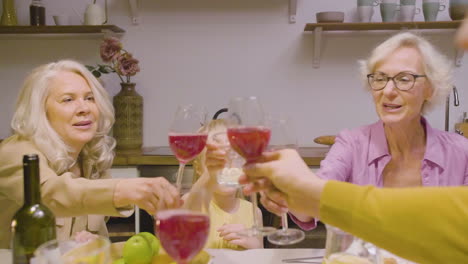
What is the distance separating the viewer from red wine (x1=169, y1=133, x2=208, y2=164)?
1.24 m

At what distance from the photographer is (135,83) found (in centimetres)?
313

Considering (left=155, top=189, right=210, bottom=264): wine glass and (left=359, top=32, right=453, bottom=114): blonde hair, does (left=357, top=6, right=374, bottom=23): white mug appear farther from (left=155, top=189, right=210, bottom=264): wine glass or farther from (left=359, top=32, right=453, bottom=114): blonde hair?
(left=155, top=189, right=210, bottom=264): wine glass

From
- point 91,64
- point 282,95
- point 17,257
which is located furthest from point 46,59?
point 17,257

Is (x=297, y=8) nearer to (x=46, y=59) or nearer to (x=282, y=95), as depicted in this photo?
A: (x=282, y=95)

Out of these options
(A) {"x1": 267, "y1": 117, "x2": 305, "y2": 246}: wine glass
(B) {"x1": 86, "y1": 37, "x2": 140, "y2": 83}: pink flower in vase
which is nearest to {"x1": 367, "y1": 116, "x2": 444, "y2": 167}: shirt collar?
(A) {"x1": 267, "y1": 117, "x2": 305, "y2": 246}: wine glass

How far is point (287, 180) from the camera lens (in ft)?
3.12

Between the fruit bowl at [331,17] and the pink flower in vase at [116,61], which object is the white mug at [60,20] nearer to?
the pink flower in vase at [116,61]

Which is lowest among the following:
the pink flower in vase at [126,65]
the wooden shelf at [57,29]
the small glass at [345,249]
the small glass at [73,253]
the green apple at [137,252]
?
the green apple at [137,252]

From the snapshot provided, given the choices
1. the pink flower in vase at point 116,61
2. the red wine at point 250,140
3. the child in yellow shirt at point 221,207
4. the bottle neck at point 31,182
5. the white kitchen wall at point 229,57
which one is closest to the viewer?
the bottle neck at point 31,182

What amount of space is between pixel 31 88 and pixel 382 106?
1.27m

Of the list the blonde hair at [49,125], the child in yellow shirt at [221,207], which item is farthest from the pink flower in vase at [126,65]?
the child in yellow shirt at [221,207]

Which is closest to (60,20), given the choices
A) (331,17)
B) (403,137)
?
(331,17)

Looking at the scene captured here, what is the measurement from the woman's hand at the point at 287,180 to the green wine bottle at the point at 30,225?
0.43 metres

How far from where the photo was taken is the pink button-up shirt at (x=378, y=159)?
5.75ft
